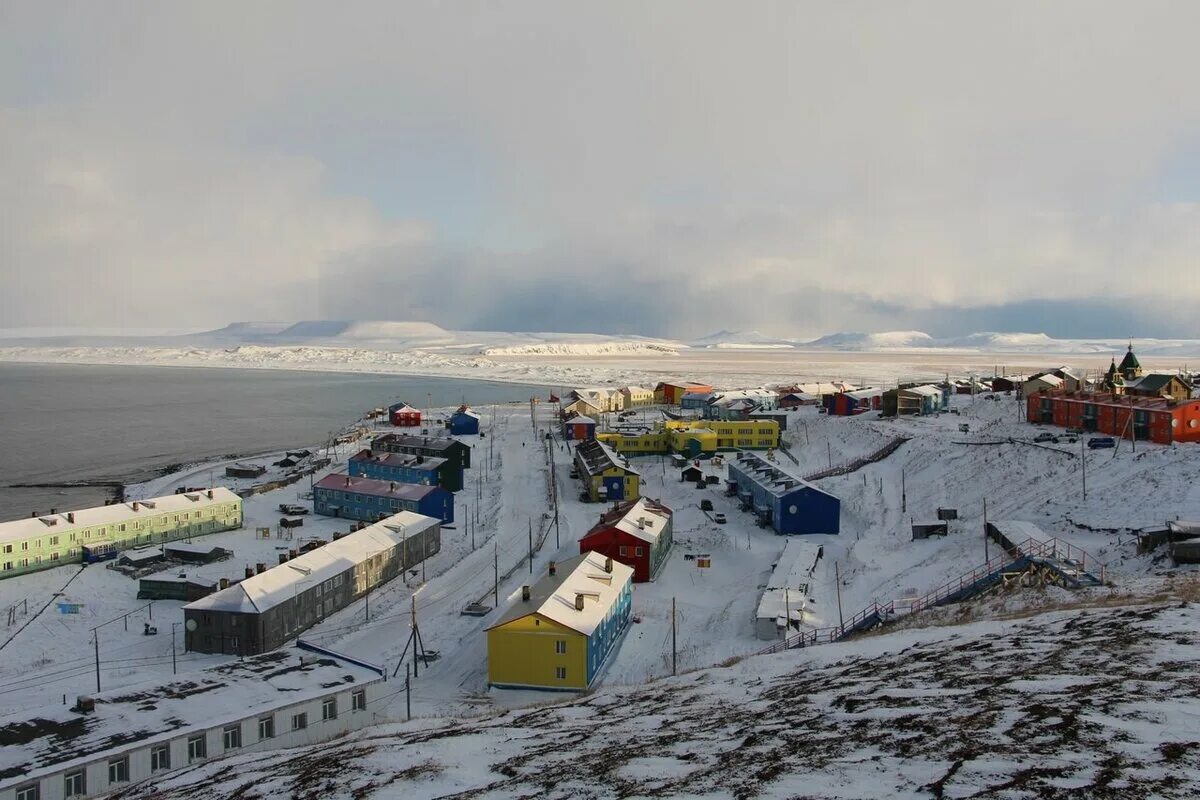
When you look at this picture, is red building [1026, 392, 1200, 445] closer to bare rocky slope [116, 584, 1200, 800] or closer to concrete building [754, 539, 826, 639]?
concrete building [754, 539, 826, 639]

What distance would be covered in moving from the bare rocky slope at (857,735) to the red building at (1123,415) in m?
20.8

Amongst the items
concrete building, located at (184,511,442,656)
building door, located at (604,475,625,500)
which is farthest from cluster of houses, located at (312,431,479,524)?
building door, located at (604,475,625,500)

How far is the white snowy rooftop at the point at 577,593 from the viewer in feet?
55.9

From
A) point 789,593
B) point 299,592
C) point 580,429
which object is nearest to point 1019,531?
point 789,593

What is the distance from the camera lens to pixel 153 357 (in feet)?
651

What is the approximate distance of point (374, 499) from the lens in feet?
103

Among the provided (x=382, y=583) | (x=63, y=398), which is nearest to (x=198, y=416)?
(x=63, y=398)

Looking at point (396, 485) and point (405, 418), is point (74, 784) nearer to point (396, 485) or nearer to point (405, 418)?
point (396, 485)

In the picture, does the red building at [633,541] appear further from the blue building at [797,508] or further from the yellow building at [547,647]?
the yellow building at [547,647]

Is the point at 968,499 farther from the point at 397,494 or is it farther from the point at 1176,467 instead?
the point at 397,494

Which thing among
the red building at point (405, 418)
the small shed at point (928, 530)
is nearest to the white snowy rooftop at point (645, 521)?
the small shed at point (928, 530)

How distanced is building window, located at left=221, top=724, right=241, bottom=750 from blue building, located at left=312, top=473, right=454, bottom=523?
663 inches

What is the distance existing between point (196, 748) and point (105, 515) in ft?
58.6

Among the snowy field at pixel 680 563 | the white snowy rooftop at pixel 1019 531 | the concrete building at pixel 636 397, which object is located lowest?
the snowy field at pixel 680 563
